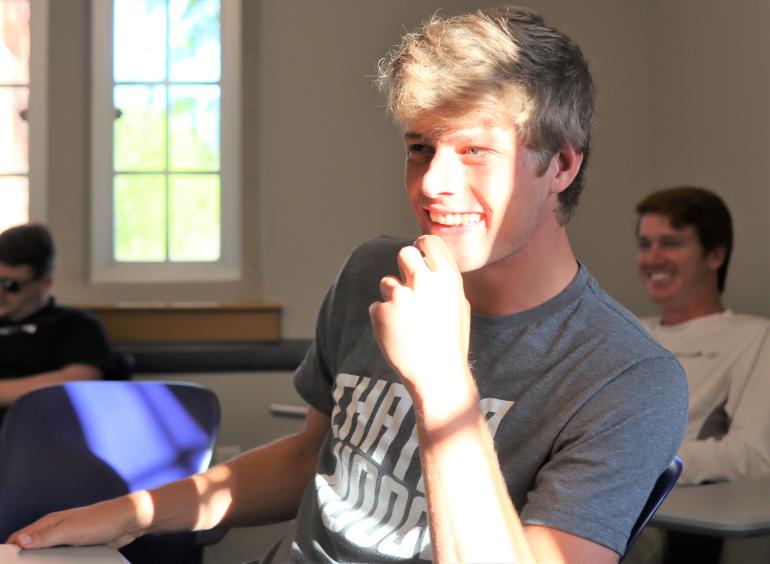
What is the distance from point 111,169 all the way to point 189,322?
2.50ft

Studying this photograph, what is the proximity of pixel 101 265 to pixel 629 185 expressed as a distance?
2.30m

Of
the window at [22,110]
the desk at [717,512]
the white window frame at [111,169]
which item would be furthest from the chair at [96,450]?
the window at [22,110]

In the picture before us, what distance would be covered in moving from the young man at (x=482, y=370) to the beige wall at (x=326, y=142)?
2.98 m

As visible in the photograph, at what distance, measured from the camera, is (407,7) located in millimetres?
4602

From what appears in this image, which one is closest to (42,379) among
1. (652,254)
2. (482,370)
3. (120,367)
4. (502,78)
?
(120,367)

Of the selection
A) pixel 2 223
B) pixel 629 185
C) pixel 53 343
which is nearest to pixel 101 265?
pixel 2 223

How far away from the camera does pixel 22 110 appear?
4672mm

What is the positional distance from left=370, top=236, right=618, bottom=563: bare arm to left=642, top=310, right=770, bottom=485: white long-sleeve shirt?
70.5 inches

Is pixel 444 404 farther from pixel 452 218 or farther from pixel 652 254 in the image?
pixel 652 254

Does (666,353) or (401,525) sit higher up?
(666,353)

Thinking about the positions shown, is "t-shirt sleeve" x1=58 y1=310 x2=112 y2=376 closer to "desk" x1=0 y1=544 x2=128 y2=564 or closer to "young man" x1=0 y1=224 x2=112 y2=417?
"young man" x1=0 y1=224 x2=112 y2=417

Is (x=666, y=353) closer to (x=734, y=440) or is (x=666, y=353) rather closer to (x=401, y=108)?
(x=401, y=108)

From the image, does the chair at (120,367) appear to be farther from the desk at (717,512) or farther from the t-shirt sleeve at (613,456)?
the t-shirt sleeve at (613,456)

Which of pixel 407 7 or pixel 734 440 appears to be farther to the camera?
pixel 407 7
